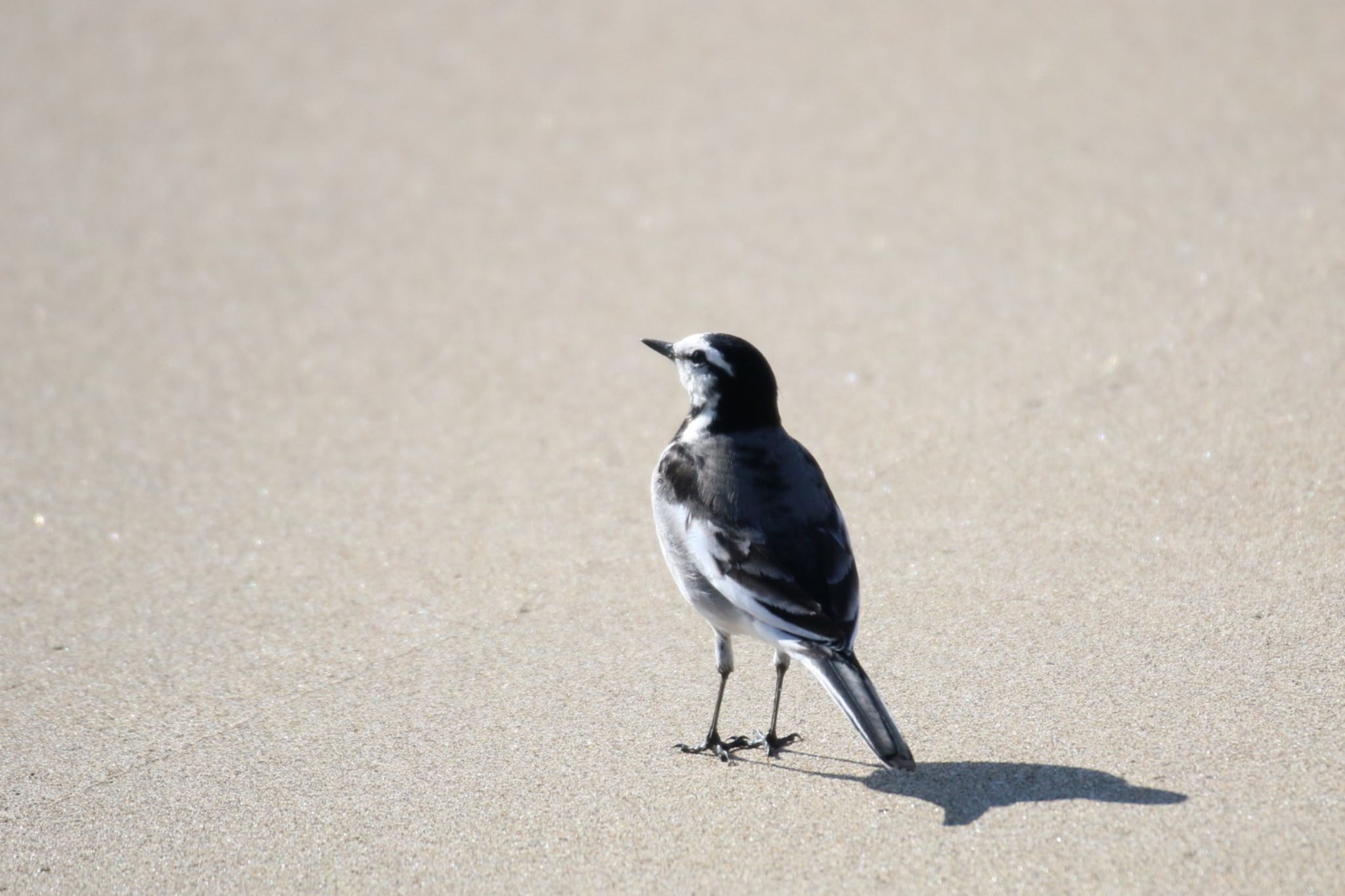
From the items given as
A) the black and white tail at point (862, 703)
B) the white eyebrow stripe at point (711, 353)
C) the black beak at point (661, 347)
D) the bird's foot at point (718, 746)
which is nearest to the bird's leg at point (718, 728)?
the bird's foot at point (718, 746)

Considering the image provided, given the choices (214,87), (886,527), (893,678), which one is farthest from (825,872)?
(214,87)

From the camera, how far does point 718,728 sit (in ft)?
15.5

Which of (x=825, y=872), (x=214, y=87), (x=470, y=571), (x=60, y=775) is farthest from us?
(x=214, y=87)

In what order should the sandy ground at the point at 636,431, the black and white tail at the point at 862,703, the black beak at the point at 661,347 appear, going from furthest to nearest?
the black beak at the point at 661,347, the sandy ground at the point at 636,431, the black and white tail at the point at 862,703

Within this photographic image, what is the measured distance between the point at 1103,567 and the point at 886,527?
35.4 inches

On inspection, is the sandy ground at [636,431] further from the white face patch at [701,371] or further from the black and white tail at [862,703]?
the white face patch at [701,371]

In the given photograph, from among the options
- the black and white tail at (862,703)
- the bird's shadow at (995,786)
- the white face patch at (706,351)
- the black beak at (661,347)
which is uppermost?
the white face patch at (706,351)

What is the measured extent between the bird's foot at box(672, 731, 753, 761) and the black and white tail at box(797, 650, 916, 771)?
20.7 inches

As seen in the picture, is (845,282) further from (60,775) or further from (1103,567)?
(60,775)

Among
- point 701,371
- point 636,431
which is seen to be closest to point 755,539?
point 701,371

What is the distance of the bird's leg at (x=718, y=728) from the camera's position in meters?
4.55

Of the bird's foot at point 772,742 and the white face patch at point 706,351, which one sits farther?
the white face patch at point 706,351

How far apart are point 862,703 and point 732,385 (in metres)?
1.42

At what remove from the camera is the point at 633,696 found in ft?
16.2
